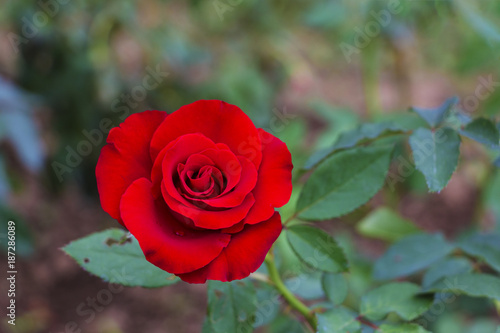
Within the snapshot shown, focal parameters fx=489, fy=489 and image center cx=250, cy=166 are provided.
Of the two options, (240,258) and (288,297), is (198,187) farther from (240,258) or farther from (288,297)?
(288,297)

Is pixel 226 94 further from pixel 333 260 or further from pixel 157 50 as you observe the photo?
pixel 333 260

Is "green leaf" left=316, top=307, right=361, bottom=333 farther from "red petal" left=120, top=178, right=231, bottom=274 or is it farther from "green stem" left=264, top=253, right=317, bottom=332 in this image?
"red petal" left=120, top=178, right=231, bottom=274

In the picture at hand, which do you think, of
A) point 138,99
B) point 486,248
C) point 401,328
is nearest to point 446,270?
point 486,248

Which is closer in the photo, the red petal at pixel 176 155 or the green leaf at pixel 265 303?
the red petal at pixel 176 155

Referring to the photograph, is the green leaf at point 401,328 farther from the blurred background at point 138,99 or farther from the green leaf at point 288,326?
the blurred background at point 138,99

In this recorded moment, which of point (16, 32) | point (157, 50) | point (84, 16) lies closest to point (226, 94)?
point (157, 50)

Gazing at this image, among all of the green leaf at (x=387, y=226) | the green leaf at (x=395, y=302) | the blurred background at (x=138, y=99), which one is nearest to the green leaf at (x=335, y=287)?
the green leaf at (x=395, y=302)
